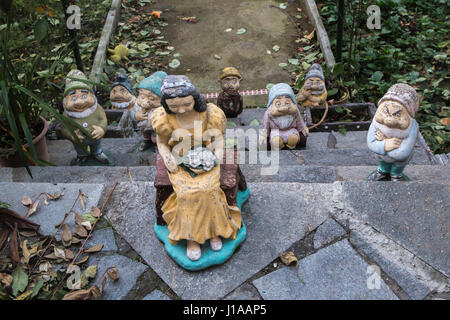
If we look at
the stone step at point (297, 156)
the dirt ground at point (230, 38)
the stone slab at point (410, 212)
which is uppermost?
the stone slab at point (410, 212)

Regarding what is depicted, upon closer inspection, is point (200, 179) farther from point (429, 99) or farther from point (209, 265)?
point (429, 99)

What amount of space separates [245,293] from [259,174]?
1.37 m

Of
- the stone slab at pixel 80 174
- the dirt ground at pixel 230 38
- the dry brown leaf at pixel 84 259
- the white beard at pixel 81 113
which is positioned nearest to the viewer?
the dry brown leaf at pixel 84 259

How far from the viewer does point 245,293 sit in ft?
8.96

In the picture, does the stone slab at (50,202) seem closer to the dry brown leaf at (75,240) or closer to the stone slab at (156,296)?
the dry brown leaf at (75,240)

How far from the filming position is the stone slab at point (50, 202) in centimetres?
323

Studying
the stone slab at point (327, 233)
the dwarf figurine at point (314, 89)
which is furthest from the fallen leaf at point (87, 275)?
the dwarf figurine at point (314, 89)

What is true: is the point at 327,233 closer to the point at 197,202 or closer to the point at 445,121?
the point at 197,202

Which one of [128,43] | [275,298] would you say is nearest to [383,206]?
[275,298]

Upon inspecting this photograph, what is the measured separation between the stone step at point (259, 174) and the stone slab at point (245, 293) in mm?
1221

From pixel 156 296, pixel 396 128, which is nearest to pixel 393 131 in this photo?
pixel 396 128

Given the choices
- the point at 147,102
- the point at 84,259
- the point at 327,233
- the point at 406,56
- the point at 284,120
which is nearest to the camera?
the point at 84,259

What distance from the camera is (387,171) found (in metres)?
3.56

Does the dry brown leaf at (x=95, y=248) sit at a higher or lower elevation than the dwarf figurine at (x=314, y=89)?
higher
